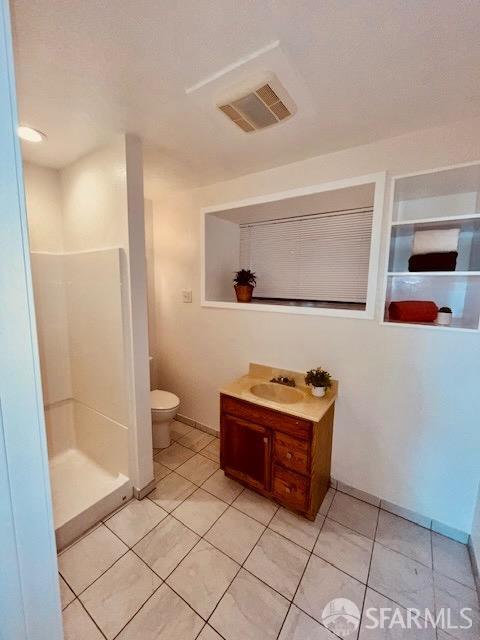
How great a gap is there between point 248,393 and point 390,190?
1.56 metres

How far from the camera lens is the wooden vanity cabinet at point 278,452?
1.62 metres

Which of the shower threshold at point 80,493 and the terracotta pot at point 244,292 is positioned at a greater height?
the terracotta pot at point 244,292

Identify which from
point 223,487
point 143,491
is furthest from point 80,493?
point 223,487

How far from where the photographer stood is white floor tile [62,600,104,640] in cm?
113

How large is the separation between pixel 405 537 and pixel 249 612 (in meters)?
1.01

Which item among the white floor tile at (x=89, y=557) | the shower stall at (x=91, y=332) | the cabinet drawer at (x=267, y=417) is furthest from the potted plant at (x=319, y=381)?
the white floor tile at (x=89, y=557)

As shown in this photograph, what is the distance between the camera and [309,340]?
196 cm

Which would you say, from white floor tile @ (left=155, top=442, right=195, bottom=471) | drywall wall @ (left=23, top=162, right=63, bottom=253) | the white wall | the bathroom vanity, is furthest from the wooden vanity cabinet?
drywall wall @ (left=23, top=162, right=63, bottom=253)

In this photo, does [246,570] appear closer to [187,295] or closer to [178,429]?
[178,429]

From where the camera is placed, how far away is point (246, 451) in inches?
73.1

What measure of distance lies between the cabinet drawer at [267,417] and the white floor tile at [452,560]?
94 cm

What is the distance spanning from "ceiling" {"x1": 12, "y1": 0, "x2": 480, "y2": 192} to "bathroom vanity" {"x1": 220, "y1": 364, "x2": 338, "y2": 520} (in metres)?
1.60

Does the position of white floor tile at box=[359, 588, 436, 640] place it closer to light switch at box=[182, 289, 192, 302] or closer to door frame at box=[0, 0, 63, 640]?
door frame at box=[0, 0, 63, 640]

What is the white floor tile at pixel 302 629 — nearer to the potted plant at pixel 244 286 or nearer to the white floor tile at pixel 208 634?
the white floor tile at pixel 208 634
